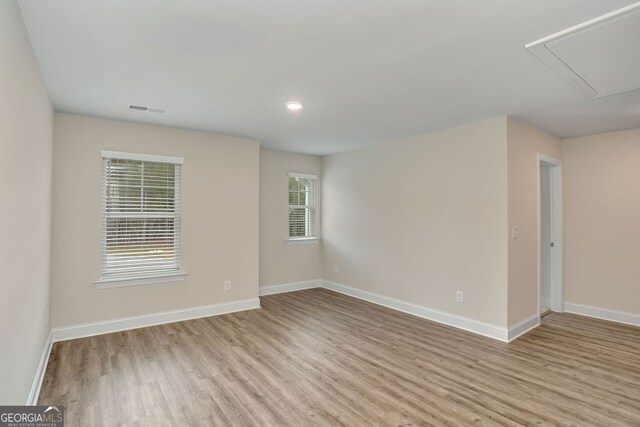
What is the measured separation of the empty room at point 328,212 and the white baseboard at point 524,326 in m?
0.04

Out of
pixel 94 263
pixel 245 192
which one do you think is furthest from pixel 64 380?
pixel 245 192

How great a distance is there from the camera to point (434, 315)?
14.1 feet

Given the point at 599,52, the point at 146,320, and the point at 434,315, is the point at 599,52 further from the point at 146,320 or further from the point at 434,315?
the point at 146,320

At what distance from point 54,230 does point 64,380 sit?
165 cm

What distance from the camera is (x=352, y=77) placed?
2611 millimetres

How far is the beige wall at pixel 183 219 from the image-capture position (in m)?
3.60

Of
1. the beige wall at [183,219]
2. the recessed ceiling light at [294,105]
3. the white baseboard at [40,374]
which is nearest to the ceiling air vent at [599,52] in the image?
the recessed ceiling light at [294,105]

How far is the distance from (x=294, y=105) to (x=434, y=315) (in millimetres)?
3156

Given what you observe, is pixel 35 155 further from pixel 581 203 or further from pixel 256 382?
pixel 581 203

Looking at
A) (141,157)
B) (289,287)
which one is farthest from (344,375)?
(141,157)
